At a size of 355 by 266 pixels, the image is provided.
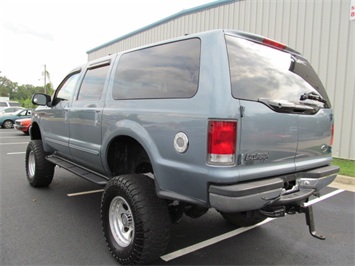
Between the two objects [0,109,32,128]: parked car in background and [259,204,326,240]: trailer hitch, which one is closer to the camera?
[259,204,326,240]: trailer hitch

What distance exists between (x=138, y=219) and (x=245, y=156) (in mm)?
1067

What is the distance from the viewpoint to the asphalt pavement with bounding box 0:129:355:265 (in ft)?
9.64

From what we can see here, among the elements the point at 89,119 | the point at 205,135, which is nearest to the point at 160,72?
the point at 205,135

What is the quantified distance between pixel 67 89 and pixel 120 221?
2469 millimetres

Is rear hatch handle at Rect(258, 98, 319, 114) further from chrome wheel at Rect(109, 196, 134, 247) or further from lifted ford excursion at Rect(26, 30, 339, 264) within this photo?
chrome wheel at Rect(109, 196, 134, 247)

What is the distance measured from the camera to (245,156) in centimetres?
227

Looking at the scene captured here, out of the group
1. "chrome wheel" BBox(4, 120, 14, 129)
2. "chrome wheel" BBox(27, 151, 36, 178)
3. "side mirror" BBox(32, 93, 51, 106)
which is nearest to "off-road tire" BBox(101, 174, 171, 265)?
"side mirror" BBox(32, 93, 51, 106)

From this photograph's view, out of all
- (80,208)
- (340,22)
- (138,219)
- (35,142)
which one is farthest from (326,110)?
(340,22)

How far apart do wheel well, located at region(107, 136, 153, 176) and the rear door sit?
1.30 meters

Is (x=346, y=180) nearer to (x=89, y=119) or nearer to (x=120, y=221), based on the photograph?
(x=120, y=221)

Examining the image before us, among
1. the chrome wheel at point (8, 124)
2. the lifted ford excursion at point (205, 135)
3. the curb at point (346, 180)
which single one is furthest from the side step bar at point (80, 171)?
the chrome wheel at point (8, 124)

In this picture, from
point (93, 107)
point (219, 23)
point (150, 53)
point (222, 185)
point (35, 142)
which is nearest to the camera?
point (222, 185)

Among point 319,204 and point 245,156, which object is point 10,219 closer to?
point 245,156

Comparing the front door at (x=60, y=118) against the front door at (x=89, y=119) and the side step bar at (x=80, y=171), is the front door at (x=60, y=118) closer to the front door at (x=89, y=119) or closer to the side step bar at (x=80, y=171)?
the side step bar at (x=80, y=171)
